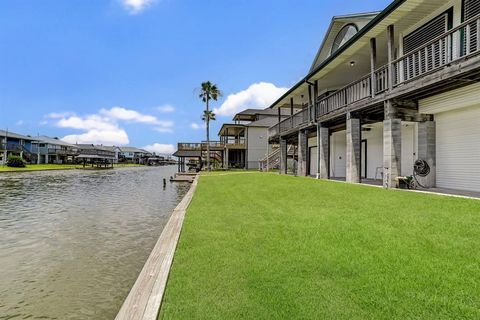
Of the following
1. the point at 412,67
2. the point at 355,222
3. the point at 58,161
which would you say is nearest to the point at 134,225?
the point at 355,222

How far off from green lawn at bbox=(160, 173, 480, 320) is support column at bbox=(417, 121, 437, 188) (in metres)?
4.42

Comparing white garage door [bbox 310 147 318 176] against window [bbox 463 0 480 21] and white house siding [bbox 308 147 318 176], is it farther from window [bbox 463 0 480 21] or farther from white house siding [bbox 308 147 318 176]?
window [bbox 463 0 480 21]

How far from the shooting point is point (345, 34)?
2011 cm

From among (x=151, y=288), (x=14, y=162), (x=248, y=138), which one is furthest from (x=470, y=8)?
(x=14, y=162)

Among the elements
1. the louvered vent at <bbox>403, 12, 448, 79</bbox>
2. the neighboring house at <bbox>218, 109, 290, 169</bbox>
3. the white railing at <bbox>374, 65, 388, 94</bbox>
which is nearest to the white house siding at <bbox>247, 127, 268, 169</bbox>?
the neighboring house at <bbox>218, 109, 290, 169</bbox>

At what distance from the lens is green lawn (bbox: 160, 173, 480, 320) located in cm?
331

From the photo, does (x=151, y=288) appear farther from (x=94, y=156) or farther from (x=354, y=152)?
(x=94, y=156)

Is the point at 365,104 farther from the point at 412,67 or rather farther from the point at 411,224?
the point at 411,224

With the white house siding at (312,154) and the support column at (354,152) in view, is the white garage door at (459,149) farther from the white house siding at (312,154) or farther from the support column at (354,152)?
the white house siding at (312,154)

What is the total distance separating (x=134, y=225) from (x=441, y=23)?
42.0 ft

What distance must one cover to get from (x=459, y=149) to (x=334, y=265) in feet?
31.7

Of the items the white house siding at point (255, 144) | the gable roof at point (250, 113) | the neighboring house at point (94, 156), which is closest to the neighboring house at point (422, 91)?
the white house siding at point (255, 144)

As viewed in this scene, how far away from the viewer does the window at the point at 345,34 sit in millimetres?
19133

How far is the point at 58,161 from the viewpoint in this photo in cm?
8950
